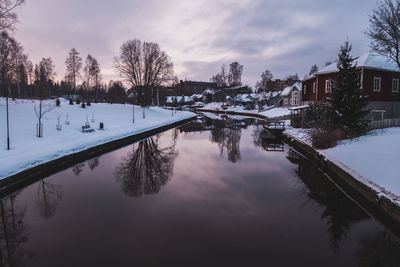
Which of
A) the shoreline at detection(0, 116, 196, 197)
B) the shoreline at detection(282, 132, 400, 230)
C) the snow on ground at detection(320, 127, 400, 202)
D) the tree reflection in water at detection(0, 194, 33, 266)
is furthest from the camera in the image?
the shoreline at detection(0, 116, 196, 197)

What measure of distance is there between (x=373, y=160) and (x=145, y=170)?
39.2 feet

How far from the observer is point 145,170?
44.8ft

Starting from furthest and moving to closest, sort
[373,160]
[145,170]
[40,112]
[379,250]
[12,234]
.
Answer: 1. [40,112]
2. [145,170]
3. [373,160]
4. [12,234]
5. [379,250]

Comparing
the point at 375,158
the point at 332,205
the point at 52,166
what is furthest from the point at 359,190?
the point at 52,166

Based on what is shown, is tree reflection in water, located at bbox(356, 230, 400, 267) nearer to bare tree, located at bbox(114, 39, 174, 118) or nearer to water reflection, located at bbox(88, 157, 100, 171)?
water reflection, located at bbox(88, 157, 100, 171)

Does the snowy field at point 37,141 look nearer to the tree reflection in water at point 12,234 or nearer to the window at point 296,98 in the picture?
the tree reflection in water at point 12,234

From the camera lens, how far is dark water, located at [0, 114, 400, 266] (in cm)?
589

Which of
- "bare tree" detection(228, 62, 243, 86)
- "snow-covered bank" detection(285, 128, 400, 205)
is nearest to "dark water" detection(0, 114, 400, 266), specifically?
"snow-covered bank" detection(285, 128, 400, 205)

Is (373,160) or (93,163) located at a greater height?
(373,160)

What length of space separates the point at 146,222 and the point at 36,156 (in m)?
8.79

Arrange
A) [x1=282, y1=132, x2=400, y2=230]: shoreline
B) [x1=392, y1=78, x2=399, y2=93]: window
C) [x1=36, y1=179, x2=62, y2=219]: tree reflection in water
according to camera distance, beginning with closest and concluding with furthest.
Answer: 1. [x1=282, y1=132, x2=400, y2=230]: shoreline
2. [x1=36, y1=179, x2=62, y2=219]: tree reflection in water
3. [x1=392, y1=78, x2=399, y2=93]: window

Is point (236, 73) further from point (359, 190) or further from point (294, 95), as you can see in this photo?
point (359, 190)

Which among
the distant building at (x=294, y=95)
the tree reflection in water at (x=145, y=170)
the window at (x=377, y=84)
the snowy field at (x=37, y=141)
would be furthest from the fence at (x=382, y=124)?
the distant building at (x=294, y=95)

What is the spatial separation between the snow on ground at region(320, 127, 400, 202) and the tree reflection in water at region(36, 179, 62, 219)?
12.0 metres
